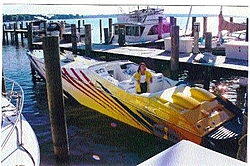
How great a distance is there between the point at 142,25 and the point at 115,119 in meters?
3.68

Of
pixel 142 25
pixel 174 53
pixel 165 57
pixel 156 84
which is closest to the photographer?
pixel 156 84

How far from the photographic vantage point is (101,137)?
8.90ft

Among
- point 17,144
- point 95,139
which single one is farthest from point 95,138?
point 17,144

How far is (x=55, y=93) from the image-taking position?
1986 mm

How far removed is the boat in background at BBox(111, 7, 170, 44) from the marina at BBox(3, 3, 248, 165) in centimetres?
120

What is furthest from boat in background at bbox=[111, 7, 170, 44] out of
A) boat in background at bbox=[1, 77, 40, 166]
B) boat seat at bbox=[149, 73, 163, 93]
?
boat in background at bbox=[1, 77, 40, 166]

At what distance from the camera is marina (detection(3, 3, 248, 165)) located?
7.99 ft

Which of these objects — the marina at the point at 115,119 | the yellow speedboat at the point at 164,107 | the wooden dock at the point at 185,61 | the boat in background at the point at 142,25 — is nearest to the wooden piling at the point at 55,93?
the marina at the point at 115,119

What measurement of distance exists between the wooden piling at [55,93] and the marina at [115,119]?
0.07m

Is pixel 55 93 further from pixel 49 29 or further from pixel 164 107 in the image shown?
pixel 49 29

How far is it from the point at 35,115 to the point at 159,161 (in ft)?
8.74

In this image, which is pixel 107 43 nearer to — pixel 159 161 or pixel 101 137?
pixel 101 137

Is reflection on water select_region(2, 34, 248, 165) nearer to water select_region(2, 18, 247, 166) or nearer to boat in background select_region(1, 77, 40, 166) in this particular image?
water select_region(2, 18, 247, 166)

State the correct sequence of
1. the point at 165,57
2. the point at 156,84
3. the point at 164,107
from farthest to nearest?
1. the point at 165,57
2. the point at 156,84
3. the point at 164,107
